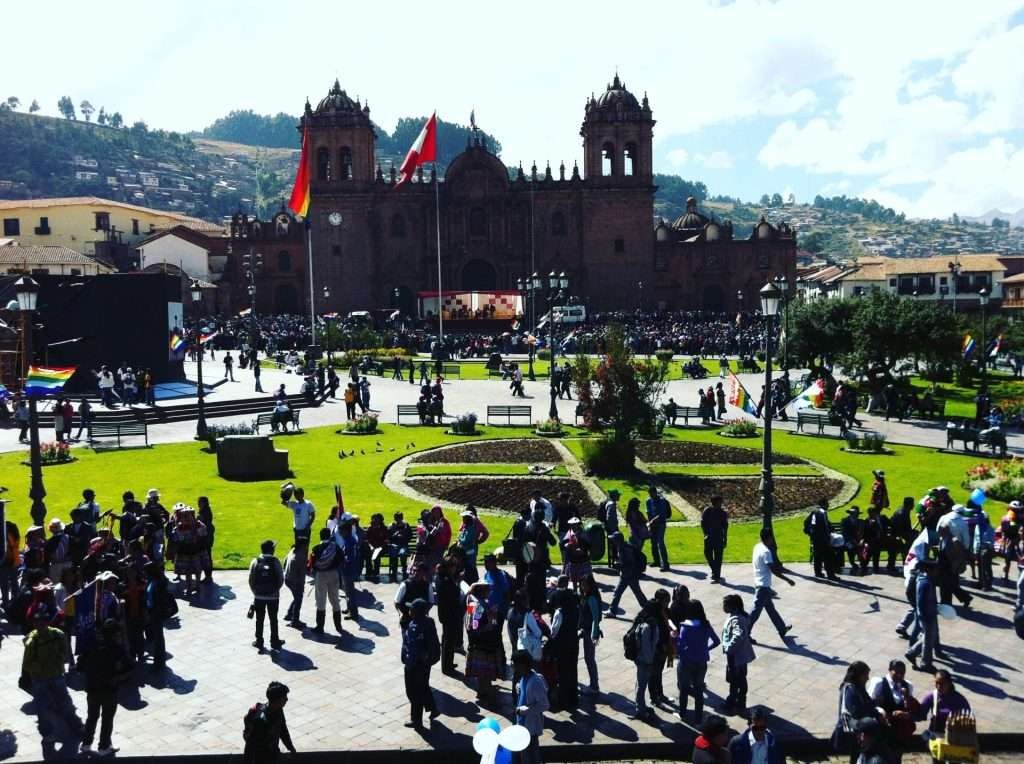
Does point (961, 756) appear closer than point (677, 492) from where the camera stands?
Yes

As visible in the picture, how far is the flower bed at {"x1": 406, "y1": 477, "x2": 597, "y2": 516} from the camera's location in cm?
1880

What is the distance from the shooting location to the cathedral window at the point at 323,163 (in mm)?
69688

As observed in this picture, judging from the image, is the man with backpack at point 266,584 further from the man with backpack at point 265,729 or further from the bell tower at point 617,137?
the bell tower at point 617,137

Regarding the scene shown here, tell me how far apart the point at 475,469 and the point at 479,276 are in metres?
51.4

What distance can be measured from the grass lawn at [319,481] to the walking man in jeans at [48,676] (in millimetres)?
5815

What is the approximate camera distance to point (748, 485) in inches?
814

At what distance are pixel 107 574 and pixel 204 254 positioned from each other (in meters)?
73.6

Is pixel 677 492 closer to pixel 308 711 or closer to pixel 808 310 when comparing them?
pixel 308 711

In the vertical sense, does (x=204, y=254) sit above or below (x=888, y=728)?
above

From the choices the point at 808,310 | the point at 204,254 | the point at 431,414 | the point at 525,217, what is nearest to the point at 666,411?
the point at 431,414

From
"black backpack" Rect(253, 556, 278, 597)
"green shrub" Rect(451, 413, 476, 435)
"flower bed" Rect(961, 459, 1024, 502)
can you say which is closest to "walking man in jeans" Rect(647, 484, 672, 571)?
"black backpack" Rect(253, 556, 278, 597)

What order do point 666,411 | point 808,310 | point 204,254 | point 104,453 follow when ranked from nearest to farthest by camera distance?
point 104,453 < point 666,411 < point 808,310 < point 204,254

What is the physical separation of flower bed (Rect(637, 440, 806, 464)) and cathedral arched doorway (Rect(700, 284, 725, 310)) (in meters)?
51.4

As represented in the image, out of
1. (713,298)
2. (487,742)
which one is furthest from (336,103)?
(487,742)
